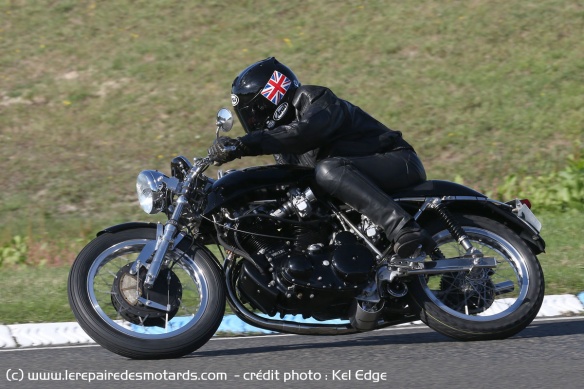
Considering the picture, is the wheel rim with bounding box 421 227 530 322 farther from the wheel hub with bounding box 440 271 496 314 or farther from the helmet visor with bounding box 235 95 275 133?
the helmet visor with bounding box 235 95 275 133

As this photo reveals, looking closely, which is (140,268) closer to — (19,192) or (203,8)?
(19,192)

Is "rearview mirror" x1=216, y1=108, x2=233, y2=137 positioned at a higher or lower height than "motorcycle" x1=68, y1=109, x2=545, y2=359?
higher

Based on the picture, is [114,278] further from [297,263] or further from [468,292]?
[468,292]

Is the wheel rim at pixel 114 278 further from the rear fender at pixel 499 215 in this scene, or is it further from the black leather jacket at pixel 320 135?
the rear fender at pixel 499 215

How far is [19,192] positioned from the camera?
35.3 feet

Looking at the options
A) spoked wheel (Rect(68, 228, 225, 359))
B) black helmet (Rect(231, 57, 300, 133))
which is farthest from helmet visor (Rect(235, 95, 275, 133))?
spoked wheel (Rect(68, 228, 225, 359))

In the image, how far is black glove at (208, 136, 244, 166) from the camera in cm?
530

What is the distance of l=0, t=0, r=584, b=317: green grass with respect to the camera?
427 inches

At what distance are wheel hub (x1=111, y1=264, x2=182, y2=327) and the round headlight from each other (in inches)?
13.3

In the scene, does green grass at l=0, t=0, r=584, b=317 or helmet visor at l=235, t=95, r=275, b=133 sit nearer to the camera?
helmet visor at l=235, t=95, r=275, b=133

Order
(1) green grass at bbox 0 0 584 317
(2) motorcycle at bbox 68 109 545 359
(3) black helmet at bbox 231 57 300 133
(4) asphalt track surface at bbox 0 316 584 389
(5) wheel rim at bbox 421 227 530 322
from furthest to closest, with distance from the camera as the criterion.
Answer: (1) green grass at bbox 0 0 584 317, (5) wheel rim at bbox 421 227 530 322, (3) black helmet at bbox 231 57 300 133, (2) motorcycle at bbox 68 109 545 359, (4) asphalt track surface at bbox 0 316 584 389

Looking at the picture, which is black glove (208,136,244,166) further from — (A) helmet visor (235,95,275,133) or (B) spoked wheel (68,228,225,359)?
(B) spoked wheel (68,228,225,359)

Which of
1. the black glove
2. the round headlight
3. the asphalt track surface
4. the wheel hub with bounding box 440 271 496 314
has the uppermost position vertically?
the black glove

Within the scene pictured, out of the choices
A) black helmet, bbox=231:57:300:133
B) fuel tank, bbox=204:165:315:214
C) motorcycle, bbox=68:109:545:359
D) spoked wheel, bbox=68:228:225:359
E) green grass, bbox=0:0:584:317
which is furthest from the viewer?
green grass, bbox=0:0:584:317
